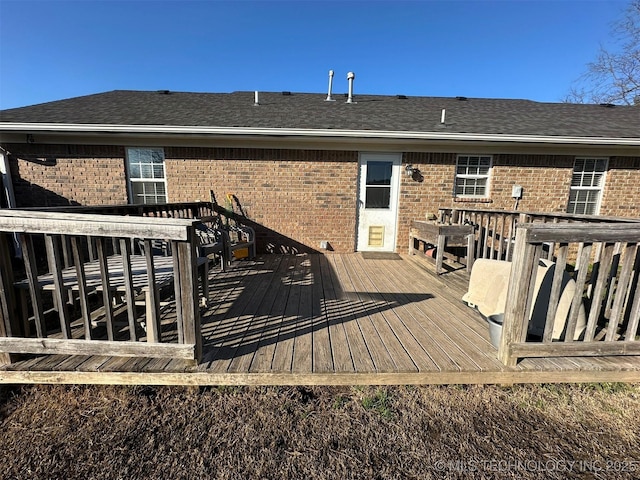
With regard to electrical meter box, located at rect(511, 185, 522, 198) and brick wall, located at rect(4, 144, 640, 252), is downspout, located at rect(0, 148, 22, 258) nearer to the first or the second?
brick wall, located at rect(4, 144, 640, 252)

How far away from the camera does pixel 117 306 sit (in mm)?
3305

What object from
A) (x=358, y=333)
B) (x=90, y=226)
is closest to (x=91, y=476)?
(x=90, y=226)

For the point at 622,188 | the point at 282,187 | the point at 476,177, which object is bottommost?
the point at 282,187

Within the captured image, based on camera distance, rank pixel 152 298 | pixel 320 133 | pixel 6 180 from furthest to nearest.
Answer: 1. pixel 6 180
2. pixel 320 133
3. pixel 152 298

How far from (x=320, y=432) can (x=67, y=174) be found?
22.5ft

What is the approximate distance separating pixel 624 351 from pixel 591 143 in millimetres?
5289

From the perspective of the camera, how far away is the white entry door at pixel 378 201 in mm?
6035

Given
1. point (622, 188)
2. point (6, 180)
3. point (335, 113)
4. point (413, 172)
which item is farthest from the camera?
point (335, 113)

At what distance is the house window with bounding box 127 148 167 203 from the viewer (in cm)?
578

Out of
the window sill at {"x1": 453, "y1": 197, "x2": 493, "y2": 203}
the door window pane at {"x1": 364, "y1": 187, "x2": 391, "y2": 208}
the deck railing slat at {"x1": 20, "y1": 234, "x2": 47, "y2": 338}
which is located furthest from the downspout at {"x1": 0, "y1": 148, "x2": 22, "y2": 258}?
the window sill at {"x1": 453, "y1": 197, "x2": 493, "y2": 203}

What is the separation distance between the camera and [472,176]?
20.3 feet

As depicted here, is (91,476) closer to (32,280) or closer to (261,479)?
(261,479)

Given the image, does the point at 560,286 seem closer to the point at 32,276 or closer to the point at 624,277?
the point at 624,277

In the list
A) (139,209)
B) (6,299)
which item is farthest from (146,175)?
(6,299)
